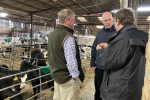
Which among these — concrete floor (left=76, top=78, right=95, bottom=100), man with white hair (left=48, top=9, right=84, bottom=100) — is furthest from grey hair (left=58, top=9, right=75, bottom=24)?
concrete floor (left=76, top=78, right=95, bottom=100)

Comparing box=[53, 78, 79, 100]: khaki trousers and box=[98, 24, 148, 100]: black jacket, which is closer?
box=[98, 24, 148, 100]: black jacket

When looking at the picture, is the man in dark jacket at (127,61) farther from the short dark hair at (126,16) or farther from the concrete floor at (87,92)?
the concrete floor at (87,92)

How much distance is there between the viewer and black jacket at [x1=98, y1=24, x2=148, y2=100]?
958 millimetres

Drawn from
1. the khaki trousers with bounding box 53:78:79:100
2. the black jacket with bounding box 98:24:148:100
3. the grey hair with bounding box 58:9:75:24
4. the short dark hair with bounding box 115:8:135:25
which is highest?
the grey hair with bounding box 58:9:75:24

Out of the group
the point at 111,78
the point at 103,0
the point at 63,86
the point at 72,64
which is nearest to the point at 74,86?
the point at 63,86

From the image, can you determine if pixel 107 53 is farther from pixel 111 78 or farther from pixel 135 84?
pixel 135 84

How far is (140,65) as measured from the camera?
98 cm

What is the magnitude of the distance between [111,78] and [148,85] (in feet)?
1.08

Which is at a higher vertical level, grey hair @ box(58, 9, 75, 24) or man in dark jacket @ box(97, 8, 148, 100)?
grey hair @ box(58, 9, 75, 24)

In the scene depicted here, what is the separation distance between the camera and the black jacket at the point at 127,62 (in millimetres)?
958

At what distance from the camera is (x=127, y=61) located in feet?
3.23

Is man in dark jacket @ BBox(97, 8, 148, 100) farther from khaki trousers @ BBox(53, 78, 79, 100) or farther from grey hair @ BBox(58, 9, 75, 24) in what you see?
grey hair @ BBox(58, 9, 75, 24)

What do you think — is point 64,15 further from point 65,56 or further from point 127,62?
point 127,62

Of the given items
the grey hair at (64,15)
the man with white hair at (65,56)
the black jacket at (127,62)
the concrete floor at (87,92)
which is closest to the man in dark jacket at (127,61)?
the black jacket at (127,62)
